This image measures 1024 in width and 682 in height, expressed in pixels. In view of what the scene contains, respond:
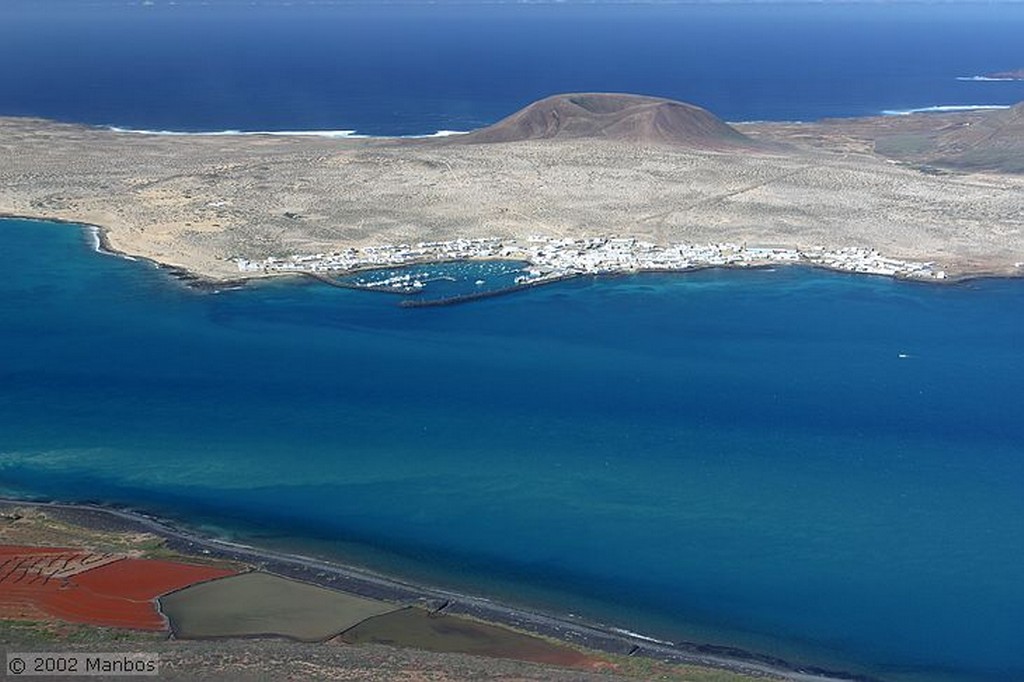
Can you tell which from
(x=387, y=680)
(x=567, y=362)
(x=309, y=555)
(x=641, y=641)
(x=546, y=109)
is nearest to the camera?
(x=387, y=680)

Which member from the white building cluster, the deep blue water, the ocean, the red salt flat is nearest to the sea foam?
the deep blue water

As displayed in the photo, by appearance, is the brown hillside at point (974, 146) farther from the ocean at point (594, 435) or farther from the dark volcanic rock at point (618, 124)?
the ocean at point (594, 435)

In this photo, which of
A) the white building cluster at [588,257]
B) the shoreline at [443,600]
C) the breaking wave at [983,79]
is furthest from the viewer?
the breaking wave at [983,79]

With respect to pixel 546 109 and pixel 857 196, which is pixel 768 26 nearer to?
pixel 546 109

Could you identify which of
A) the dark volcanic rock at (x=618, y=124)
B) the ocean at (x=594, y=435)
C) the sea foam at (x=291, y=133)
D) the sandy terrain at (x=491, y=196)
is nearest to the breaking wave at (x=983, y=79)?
the sandy terrain at (x=491, y=196)

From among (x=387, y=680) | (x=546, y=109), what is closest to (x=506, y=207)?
(x=546, y=109)

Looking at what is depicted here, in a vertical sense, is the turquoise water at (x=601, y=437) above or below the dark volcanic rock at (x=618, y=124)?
below

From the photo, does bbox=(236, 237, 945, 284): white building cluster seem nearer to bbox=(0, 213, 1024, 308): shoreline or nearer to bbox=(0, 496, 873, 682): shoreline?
bbox=(0, 213, 1024, 308): shoreline
